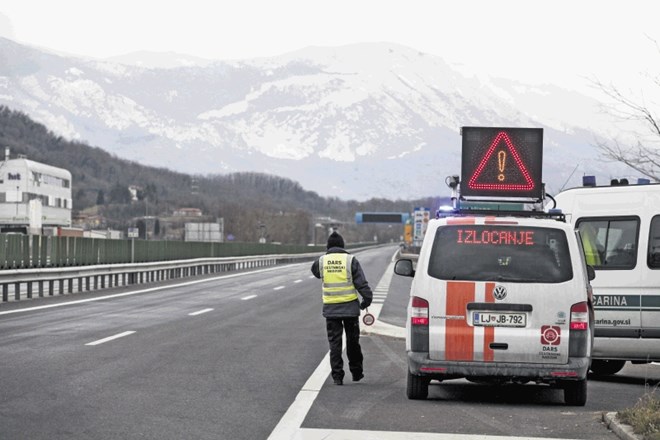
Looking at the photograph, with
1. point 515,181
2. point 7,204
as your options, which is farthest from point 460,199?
point 7,204

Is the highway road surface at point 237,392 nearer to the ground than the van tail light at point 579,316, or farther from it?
nearer to the ground

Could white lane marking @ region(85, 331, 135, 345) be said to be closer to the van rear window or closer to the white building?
the van rear window

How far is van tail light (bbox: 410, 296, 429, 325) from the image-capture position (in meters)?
9.51

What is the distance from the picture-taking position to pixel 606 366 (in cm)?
1281

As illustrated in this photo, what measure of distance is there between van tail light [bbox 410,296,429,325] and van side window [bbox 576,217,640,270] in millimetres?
3404

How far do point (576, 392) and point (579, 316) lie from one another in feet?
2.42

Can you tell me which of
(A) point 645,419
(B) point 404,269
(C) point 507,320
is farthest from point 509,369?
(A) point 645,419

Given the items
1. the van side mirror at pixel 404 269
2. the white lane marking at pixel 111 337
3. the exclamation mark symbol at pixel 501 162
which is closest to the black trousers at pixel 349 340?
the van side mirror at pixel 404 269

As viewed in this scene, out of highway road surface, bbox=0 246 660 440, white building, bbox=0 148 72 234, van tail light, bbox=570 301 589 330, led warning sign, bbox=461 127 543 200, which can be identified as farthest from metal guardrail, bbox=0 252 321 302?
white building, bbox=0 148 72 234

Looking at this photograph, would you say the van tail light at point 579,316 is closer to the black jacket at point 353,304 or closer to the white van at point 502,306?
the white van at point 502,306

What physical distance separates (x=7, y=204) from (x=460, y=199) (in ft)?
419

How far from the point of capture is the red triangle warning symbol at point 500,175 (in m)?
11.5

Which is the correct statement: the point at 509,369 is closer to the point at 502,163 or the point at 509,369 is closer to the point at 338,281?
the point at 338,281

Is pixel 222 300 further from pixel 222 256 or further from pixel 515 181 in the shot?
pixel 222 256
